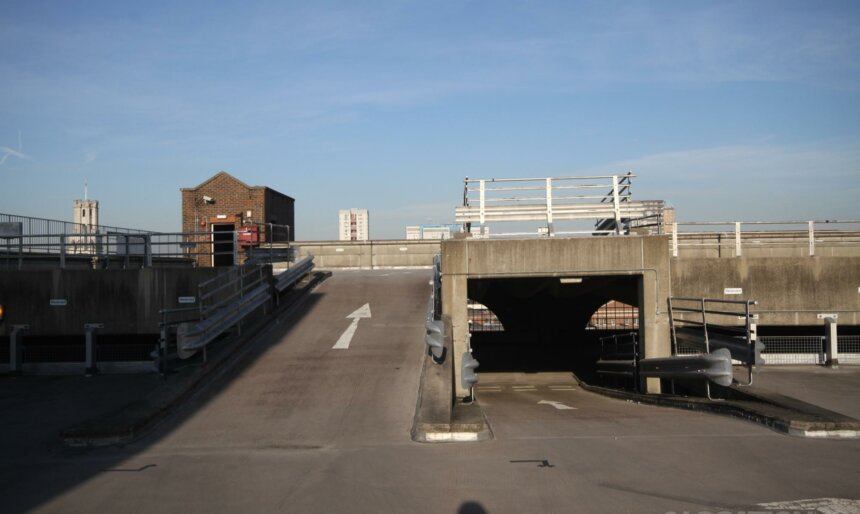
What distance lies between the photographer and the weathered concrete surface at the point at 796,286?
20172 mm

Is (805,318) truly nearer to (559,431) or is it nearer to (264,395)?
(559,431)

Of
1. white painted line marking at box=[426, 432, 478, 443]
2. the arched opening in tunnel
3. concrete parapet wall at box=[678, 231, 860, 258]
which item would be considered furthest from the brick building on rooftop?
white painted line marking at box=[426, 432, 478, 443]

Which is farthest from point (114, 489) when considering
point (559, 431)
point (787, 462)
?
point (787, 462)

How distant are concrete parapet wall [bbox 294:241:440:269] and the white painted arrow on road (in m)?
18.9

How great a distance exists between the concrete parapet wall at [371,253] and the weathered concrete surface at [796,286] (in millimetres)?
19064

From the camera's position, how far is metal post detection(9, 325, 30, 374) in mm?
15414

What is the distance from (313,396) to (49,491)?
470 cm

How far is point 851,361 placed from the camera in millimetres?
20562

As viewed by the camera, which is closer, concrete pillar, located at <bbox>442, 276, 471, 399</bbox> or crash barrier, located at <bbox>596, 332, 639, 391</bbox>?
concrete pillar, located at <bbox>442, 276, 471, 399</bbox>

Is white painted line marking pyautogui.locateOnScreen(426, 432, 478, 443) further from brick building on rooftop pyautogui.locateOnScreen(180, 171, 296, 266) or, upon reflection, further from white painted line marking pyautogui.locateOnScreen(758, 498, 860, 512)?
brick building on rooftop pyautogui.locateOnScreen(180, 171, 296, 266)

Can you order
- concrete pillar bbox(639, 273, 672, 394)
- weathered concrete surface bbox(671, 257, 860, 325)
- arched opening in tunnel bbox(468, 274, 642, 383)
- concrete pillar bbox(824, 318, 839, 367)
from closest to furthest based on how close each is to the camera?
concrete pillar bbox(639, 273, 672, 394)
concrete pillar bbox(824, 318, 839, 367)
weathered concrete surface bbox(671, 257, 860, 325)
arched opening in tunnel bbox(468, 274, 642, 383)

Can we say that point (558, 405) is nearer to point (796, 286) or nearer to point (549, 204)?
point (549, 204)

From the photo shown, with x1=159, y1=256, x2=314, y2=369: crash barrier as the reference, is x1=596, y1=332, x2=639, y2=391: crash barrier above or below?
below

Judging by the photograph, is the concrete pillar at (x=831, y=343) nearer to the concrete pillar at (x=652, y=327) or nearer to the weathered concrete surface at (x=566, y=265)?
the concrete pillar at (x=652, y=327)
